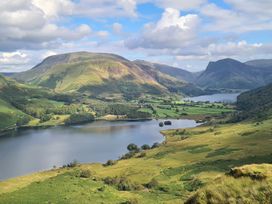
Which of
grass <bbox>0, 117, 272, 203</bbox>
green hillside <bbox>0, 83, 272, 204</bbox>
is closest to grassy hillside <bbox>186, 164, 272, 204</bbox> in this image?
green hillside <bbox>0, 83, 272, 204</bbox>

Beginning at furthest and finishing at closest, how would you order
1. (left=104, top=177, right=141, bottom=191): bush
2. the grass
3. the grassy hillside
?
(left=104, top=177, right=141, bottom=191): bush, the grass, the grassy hillside

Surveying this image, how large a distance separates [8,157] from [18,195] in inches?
4998

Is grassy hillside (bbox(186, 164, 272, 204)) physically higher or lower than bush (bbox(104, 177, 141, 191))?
higher

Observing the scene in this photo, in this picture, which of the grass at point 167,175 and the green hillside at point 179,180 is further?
the grass at point 167,175

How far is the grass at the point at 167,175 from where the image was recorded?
65250 millimetres

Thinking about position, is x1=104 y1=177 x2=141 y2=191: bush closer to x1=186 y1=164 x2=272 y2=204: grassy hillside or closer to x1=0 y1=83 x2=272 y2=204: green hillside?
x1=0 y1=83 x2=272 y2=204: green hillside

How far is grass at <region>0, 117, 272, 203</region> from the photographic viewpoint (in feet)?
214

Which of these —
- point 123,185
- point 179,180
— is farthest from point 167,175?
point 123,185

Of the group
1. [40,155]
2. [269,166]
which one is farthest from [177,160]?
[269,166]

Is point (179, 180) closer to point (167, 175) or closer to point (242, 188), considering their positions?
point (167, 175)

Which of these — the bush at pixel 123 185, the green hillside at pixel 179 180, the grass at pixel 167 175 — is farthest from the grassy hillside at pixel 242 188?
the bush at pixel 123 185

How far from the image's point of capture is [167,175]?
102875 millimetres

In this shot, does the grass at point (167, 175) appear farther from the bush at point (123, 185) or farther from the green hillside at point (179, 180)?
the bush at point (123, 185)

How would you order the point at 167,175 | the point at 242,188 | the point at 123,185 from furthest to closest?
the point at 167,175, the point at 123,185, the point at 242,188
